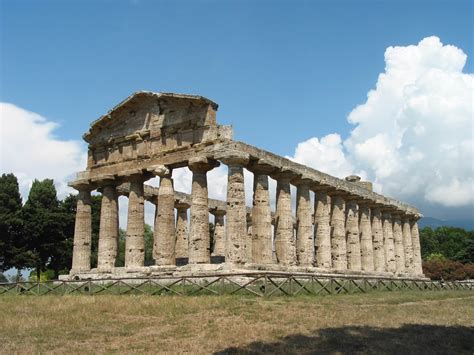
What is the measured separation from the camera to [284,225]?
1284 inches

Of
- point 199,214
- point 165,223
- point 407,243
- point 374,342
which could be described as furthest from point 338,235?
point 374,342

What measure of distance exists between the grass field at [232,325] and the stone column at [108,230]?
10480 millimetres

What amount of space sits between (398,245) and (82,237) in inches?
1181

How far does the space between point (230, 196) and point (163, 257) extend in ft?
19.0

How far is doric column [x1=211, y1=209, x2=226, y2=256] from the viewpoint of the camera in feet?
154

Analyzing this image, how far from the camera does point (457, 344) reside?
521 inches

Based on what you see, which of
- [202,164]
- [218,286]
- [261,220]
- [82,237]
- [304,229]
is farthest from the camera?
[304,229]

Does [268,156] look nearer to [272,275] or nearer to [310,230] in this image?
[310,230]

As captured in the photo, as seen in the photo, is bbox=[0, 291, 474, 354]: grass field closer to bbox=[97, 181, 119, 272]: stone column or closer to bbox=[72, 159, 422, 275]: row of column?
bbox=[72, 159, 422, 275]: row of column

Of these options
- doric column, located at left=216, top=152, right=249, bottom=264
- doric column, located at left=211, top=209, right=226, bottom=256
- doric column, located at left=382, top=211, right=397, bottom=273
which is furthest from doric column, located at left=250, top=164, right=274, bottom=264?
doric column, located at left=382, top=211, right=397, bottom=273

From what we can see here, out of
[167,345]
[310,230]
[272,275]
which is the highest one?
[310,230]

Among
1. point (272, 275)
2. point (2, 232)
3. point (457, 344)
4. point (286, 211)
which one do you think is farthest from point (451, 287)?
point (2, 232)

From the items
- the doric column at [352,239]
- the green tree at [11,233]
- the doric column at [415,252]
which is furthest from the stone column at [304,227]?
the green tree at [11,233]

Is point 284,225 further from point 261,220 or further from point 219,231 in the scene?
point 219,231
